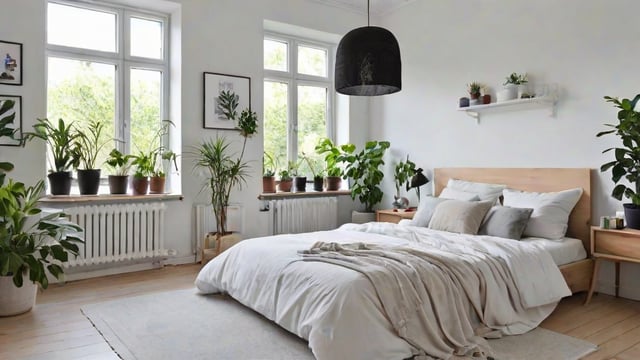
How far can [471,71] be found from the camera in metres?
5.01

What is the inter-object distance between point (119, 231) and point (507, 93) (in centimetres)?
398

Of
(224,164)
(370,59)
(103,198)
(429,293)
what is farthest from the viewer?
(224,164)

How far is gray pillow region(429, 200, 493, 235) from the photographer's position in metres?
3.96

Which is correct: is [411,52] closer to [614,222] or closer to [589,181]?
[589,181]

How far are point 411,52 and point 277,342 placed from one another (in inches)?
161

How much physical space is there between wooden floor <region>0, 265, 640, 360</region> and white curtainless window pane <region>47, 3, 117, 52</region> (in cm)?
233

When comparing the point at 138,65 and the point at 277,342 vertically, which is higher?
the point at 138,65

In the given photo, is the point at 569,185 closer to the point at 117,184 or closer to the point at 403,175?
the point at 403,175

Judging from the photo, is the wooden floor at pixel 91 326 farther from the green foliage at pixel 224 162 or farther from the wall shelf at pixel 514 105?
the wall shelf at pixel 514 105

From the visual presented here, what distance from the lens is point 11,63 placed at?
4043 mm

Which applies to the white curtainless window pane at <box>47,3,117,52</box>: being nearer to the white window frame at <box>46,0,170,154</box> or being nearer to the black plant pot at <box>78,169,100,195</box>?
the white window frame at <box>46,0,170,154</box>

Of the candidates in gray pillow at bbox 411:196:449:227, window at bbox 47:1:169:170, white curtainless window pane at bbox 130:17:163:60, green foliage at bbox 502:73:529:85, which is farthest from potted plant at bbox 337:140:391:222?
white curtainless window pane at bbox 130:17:163:60

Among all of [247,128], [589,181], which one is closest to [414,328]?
[589,181]

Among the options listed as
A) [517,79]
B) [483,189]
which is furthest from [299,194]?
[517,79]
